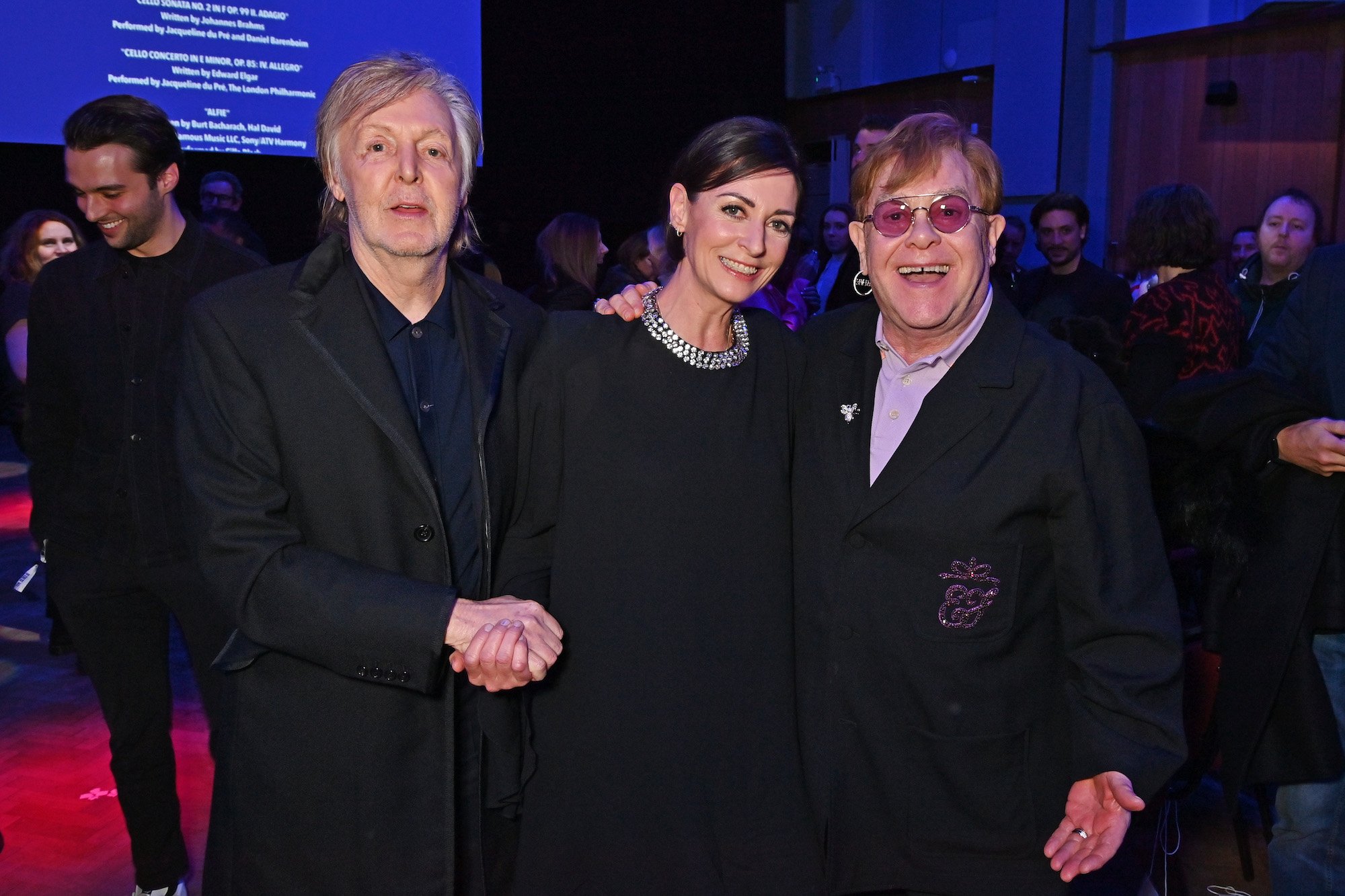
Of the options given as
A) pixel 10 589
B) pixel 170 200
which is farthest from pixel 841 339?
pixel 10 589

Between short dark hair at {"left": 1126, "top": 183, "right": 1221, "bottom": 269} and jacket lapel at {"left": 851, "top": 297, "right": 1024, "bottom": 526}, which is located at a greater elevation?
short dark hair at {"left": 1126, "top": 183, "right": 1221, "bottom": 269}

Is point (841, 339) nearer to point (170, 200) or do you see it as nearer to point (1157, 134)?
point (170, 200)

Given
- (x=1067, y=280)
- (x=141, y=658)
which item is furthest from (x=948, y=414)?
(x=1067, y=280)

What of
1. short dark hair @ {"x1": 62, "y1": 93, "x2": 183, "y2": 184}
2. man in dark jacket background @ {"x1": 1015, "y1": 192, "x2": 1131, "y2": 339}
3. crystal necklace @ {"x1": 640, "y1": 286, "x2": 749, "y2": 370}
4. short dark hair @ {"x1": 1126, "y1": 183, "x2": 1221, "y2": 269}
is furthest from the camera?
man in dark jacket background @ {"x1": 1015, "y1": 192, "x2": 1131, "y2": 339}

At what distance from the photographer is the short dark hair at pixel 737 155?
1.90 meters

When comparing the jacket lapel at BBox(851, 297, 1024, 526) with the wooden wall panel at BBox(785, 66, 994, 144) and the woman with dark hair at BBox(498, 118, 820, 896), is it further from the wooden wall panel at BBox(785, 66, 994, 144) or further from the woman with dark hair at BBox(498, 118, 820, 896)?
the wooden wall panel at BBox(785, 66, 994, 144)

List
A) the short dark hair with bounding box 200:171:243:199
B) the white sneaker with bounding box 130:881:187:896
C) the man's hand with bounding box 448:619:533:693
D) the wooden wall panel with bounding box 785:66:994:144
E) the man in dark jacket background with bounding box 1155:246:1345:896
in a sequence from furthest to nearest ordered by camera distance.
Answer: the wooden wall panel with bounding box 785:66:994:144 → the short dark hair with bounding box 200:171:243:199 → the white sneaker with bounding box 130:881:187:896 → the man in dark jacket background with bounding box 1155:246:1345:896 → the man's hand with bounding box 448:619:533:693

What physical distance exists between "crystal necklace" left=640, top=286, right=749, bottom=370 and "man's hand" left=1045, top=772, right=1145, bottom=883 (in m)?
0.87

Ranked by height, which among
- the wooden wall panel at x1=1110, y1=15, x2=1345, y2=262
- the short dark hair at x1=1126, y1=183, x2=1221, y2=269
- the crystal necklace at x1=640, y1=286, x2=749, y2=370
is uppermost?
the wooden wall panel at x1=1110, y1=15, x2=1345, y2=262

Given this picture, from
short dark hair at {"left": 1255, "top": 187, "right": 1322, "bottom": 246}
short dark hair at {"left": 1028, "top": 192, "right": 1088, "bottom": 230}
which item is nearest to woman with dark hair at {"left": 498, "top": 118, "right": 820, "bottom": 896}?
short dark hair at {"left": 1028, "top": 192, "right": 1088, "bottom": 230}

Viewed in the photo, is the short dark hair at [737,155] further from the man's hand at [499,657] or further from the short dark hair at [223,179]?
the short dark hair at [223,179]

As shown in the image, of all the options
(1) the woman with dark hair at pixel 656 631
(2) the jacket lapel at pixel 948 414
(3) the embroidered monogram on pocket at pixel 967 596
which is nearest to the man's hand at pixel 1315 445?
(2) the jacket lapel at pixel 948 414

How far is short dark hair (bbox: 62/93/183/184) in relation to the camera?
2520 millimetres

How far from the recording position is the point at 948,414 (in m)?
1.69
